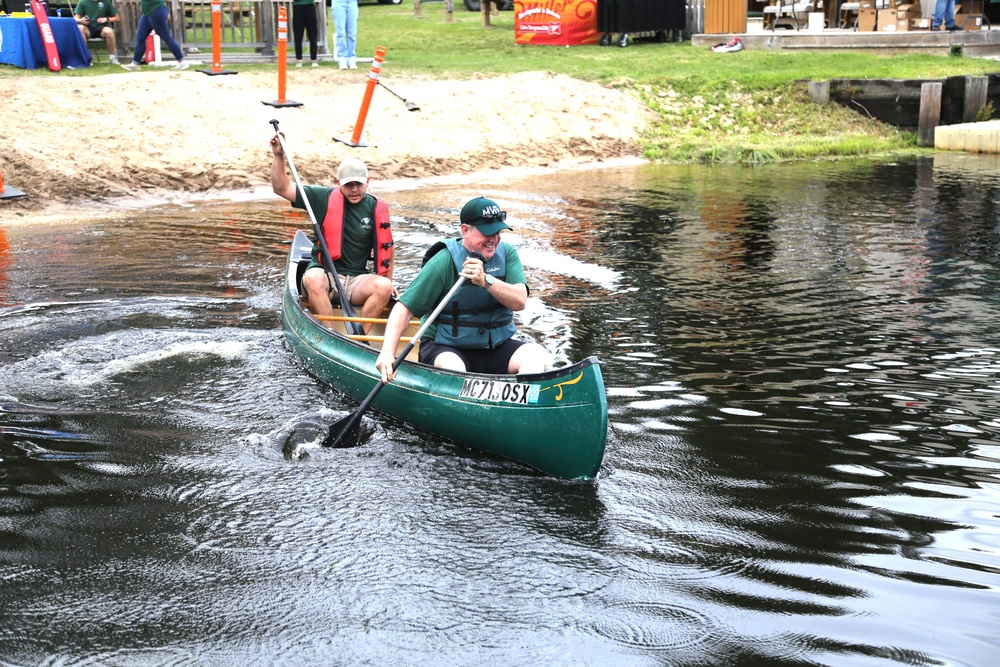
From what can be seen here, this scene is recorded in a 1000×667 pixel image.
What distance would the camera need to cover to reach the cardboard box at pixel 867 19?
2339cm

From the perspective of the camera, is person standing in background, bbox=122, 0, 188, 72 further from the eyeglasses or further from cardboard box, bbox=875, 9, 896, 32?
cardboard box, bbox=875, 9, 896, 32

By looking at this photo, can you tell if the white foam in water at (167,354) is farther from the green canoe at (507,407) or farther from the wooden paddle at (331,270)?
the green canoe at (507,407)

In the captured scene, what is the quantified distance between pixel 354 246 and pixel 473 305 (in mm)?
2482

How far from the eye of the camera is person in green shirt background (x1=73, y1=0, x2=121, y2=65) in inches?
734

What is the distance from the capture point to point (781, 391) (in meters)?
7.45

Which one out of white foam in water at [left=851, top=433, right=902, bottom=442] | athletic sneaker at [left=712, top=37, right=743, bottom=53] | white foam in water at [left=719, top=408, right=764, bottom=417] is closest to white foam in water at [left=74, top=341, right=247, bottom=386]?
A: white foam in water at [left=719, top=408, right=764, bottom=417]

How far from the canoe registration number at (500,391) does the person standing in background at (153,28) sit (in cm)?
1302

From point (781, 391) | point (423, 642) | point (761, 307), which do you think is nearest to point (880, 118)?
point (761, 307)

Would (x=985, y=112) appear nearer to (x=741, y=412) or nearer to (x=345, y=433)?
(x=741, y=412)

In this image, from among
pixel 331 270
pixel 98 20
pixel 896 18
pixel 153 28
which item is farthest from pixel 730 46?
pixel 331 270

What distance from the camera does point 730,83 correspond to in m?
20.7

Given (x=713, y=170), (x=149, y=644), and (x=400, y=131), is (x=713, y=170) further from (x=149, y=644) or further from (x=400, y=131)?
(x=149, y=644)

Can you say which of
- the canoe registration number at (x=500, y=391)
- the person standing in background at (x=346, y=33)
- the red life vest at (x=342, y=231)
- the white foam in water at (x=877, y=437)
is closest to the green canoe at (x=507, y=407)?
the canoe registration number at (x=500, y=391)

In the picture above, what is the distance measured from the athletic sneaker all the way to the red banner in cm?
299
